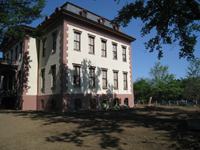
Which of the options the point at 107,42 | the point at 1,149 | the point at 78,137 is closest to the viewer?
the point at 1,149

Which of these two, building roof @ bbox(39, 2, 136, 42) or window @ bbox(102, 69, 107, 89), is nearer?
building roof @ bbox(39, 2, 136, 42)

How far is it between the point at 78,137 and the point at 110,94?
48.3 feet

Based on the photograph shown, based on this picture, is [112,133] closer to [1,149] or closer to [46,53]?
[1,149]

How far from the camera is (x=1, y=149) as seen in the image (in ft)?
17.7

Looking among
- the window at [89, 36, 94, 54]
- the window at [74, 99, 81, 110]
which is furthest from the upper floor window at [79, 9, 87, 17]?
the window at [74, 99, 81, 110]

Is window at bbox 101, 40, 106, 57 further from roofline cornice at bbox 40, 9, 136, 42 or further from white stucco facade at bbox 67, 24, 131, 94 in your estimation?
roofline cornice at bbox 40, 9, 136, 42

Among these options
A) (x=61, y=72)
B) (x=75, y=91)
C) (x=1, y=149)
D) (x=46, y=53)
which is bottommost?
(x=1, y=149)

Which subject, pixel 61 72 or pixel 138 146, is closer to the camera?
pixel 138 146

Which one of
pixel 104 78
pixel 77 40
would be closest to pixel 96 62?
pixel 104 78

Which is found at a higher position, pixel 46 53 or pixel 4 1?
pixel 4 1

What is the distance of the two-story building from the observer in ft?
56.4

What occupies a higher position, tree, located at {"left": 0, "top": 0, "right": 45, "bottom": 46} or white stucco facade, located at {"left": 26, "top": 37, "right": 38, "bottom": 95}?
tree, located at {"left": 0, "top": 0, "right": 45, "bottom": 46}

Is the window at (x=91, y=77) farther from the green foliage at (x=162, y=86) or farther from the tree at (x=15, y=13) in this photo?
the green foliage at (x=162, y=86)

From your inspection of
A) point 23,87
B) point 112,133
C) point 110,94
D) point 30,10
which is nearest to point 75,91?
point 110,94
